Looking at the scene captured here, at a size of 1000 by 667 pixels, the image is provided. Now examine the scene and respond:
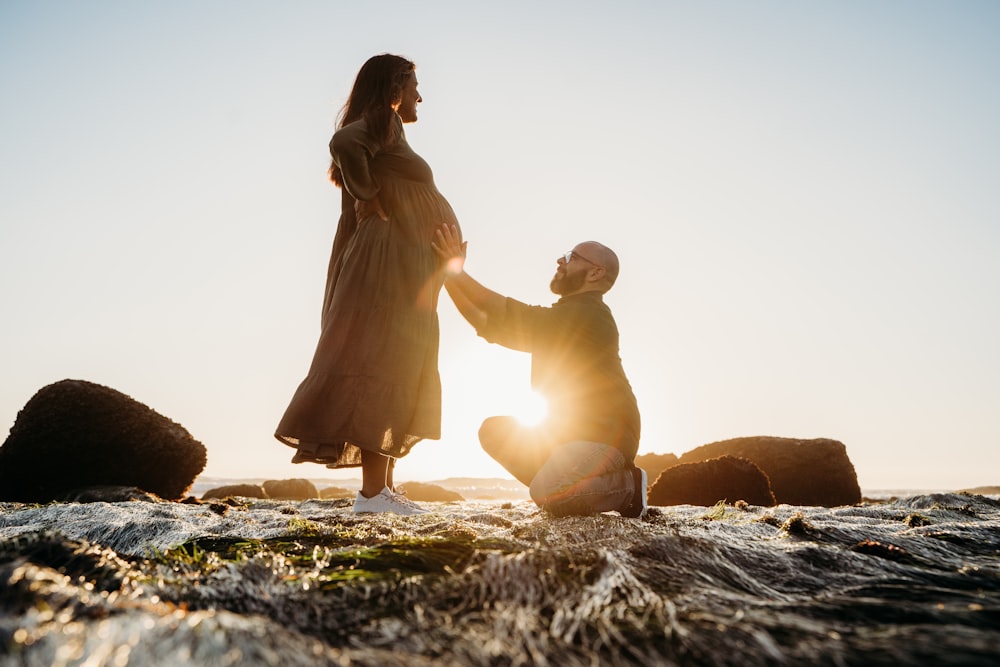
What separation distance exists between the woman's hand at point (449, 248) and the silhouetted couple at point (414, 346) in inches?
0.5

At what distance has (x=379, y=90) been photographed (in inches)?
220

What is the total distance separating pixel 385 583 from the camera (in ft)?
5.32

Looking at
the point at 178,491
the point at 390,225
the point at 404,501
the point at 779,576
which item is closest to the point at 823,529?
the point at 779,576

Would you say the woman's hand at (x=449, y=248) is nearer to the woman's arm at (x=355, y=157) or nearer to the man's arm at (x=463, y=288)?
the man's arm at (x=463, y=288)

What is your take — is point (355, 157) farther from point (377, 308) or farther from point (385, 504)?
point (385, 504)

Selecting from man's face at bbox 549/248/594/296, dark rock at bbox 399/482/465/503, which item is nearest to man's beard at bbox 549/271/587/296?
man's face at bbox 549/248/594/296

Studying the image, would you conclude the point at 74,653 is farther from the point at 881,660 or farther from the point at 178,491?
the point at 178,491

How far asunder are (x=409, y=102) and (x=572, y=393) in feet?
10.9

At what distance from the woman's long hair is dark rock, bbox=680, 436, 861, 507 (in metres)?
9.89

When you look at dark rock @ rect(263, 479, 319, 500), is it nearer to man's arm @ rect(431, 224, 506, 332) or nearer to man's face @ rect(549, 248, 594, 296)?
man's arm @ rect(431, 224, 506, 332)

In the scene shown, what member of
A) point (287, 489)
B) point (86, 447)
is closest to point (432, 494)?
point (287, 489)

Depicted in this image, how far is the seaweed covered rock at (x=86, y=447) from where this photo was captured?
817 centimetres

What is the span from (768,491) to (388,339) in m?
6.91

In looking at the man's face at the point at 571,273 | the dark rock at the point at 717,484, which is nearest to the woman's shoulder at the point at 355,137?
the man's face at the point at 571,273
